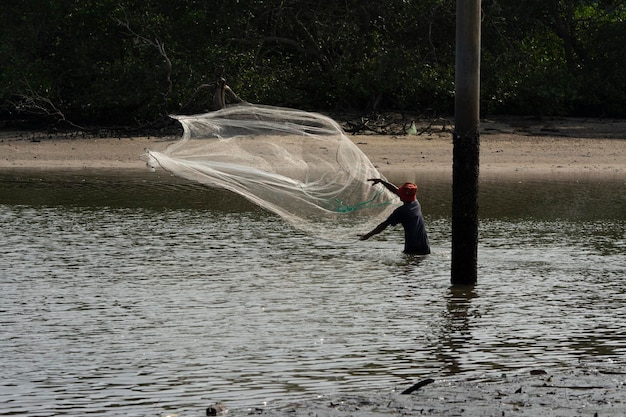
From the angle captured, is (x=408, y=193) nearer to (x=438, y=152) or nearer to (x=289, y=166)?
(x=289, y=166)

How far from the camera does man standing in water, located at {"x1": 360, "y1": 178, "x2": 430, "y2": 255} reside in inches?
605

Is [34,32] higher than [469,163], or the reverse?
[34,32]

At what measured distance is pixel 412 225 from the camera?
15.8 metres

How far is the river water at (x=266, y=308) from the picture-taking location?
9453 millimetres

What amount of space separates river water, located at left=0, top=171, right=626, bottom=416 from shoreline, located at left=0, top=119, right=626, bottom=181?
6965 mm

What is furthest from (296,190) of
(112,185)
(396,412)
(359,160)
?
(112,185)

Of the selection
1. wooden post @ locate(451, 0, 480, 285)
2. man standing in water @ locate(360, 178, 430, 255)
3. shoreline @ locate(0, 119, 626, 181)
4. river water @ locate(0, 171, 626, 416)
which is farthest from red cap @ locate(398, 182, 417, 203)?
shoreline @ locate(0, 119, 626, 181)

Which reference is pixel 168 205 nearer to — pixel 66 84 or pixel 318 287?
pixel 318 287

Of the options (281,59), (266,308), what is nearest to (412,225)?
(266,308)

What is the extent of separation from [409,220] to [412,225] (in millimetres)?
176

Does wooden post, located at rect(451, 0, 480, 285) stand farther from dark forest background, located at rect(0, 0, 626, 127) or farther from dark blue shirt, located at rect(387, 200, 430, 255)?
dark forest background, located at rect(0, 0, 626, 127)

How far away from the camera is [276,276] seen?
14.7 m

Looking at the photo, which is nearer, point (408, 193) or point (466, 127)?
point (466, 127)

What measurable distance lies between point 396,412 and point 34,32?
28.7 meters
